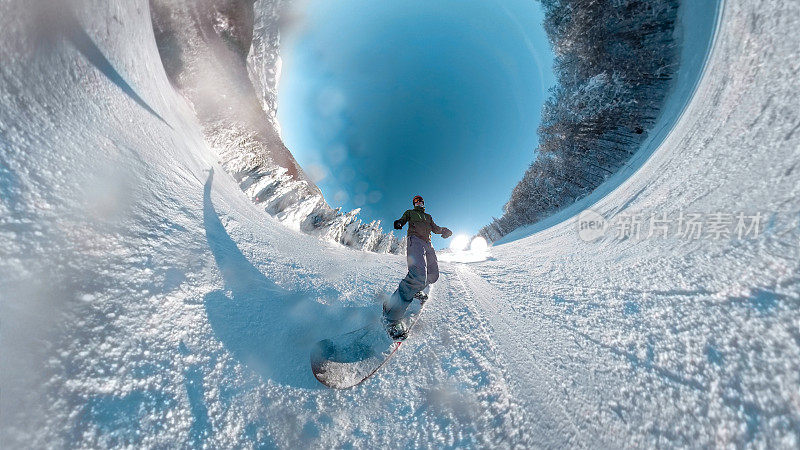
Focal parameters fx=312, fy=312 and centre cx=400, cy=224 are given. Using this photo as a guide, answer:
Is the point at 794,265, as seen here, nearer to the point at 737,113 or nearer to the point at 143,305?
the point at 737,113

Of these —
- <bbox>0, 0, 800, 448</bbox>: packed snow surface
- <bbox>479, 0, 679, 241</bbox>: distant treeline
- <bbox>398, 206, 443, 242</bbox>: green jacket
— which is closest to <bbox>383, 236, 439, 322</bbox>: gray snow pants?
<bbox>398, 206, 443, 242</bbox>: green jacket

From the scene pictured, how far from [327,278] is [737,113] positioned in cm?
830

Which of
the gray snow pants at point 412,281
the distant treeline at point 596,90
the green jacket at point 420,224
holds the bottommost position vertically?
the gray snow pants at point 412,281

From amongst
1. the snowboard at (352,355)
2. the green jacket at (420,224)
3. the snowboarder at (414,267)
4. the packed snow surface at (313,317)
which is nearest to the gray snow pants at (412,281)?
the snowboarder at (414,267)

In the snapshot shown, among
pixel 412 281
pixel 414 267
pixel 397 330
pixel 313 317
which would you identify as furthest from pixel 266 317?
pixel 414 267

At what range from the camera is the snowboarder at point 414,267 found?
4602 mm

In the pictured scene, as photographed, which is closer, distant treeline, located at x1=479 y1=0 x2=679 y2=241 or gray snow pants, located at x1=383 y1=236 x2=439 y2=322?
gray snow pants, located at x1=383 y1=236 x2=439 y2=322

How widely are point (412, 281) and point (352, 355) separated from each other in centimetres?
129

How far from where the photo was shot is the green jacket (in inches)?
201

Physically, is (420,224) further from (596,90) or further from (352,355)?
(596,90)

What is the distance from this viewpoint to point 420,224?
16.9 feet

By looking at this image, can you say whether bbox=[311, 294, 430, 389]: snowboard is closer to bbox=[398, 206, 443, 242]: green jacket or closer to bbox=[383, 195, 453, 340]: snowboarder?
bbox=[383, 195, 453, 340]: snowboarder

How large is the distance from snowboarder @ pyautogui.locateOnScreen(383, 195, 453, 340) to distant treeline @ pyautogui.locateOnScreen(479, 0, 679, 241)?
14.8 meters

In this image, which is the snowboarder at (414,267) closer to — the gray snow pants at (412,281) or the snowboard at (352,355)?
the gray snow pants at (412,281)
